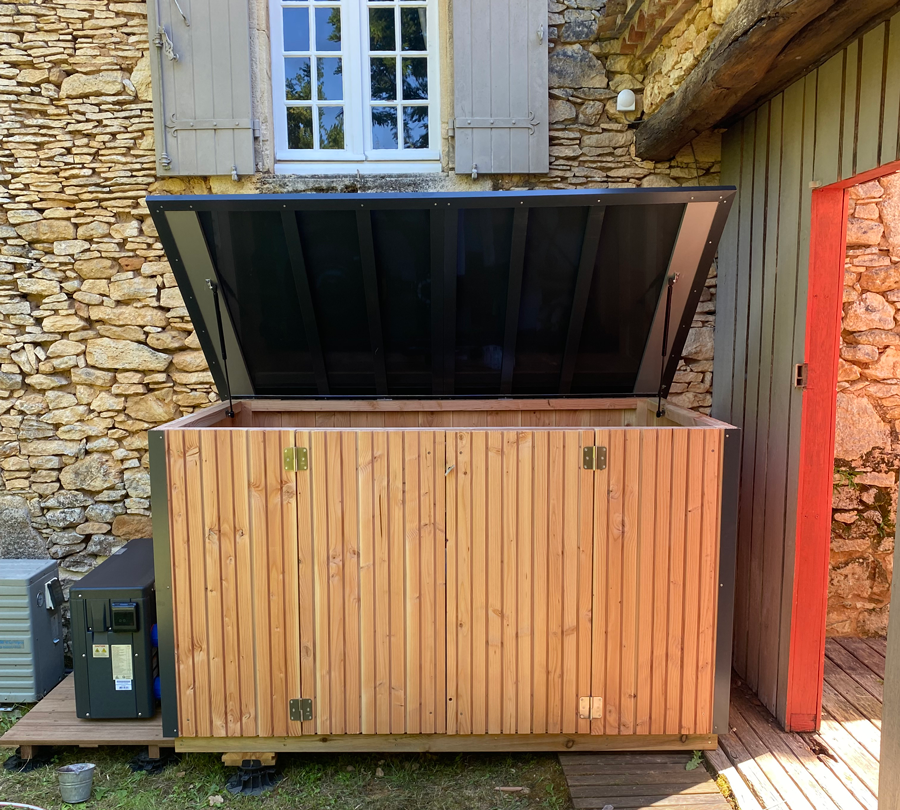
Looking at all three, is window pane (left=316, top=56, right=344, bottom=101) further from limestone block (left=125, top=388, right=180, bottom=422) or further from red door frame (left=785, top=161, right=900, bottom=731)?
red door frame (left=785, top=161, right=900, bottom=731)

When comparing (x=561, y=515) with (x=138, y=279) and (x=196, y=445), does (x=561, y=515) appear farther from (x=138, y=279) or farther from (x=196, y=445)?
(x=138, y=279)

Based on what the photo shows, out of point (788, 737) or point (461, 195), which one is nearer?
point (461, 195)

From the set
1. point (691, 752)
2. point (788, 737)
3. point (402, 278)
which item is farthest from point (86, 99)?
point (788, 737)

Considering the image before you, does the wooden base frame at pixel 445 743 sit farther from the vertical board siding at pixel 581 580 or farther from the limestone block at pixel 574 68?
the limestone block at pixel 574 68

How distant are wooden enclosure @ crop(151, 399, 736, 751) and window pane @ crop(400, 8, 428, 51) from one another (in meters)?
2.48

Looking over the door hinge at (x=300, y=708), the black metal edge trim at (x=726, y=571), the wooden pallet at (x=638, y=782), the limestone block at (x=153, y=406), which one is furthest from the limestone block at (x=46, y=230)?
the wooden pallet at (x=638, y=782)

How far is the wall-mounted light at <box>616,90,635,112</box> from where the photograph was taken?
3.55m

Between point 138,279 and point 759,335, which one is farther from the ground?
point 138,279

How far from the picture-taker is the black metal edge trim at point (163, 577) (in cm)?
251

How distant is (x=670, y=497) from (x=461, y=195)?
1459mm

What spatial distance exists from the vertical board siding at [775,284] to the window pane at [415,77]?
1745 mm

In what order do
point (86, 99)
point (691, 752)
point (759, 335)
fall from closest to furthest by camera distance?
point (691, 752) < point (759, 335) < point (86, 99)

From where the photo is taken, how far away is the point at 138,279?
12.0 feet

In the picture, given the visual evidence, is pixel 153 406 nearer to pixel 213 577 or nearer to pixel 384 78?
pixel 213 577
